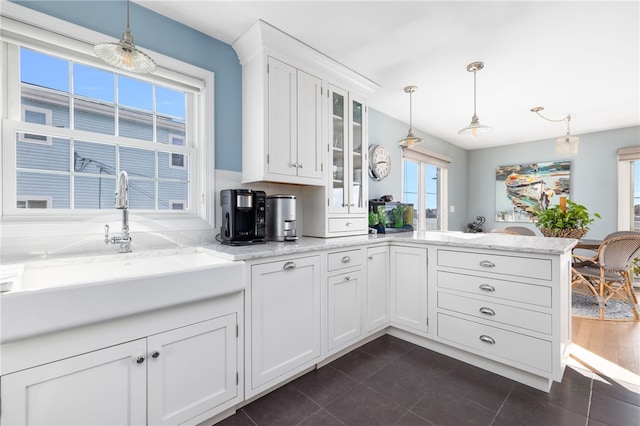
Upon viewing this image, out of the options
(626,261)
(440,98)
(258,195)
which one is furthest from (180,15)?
(626,261)

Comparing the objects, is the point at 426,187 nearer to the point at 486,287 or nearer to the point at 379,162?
the point at 379,162

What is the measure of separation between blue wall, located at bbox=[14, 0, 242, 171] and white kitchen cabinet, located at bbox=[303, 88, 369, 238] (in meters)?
0.77

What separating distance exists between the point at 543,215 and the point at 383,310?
85.2 inches

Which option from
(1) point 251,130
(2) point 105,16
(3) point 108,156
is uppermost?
(2) point 105,16

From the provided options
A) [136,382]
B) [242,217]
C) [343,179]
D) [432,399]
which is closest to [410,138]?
[343,179]

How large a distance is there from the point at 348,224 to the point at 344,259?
578 millimetres

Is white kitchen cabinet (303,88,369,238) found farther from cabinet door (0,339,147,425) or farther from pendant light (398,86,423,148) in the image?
cabinet door (0,339,147,425)

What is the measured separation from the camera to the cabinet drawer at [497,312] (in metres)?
1.80

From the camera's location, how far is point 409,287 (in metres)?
2.43

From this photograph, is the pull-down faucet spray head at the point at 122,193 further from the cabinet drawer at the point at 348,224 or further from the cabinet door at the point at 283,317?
the cabinet drawer at the point at 348,224

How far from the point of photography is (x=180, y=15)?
1.88 m

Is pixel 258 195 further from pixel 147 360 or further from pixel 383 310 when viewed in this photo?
pixel 383 310

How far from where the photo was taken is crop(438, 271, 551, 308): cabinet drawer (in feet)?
5.89

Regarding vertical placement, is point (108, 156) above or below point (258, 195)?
above
